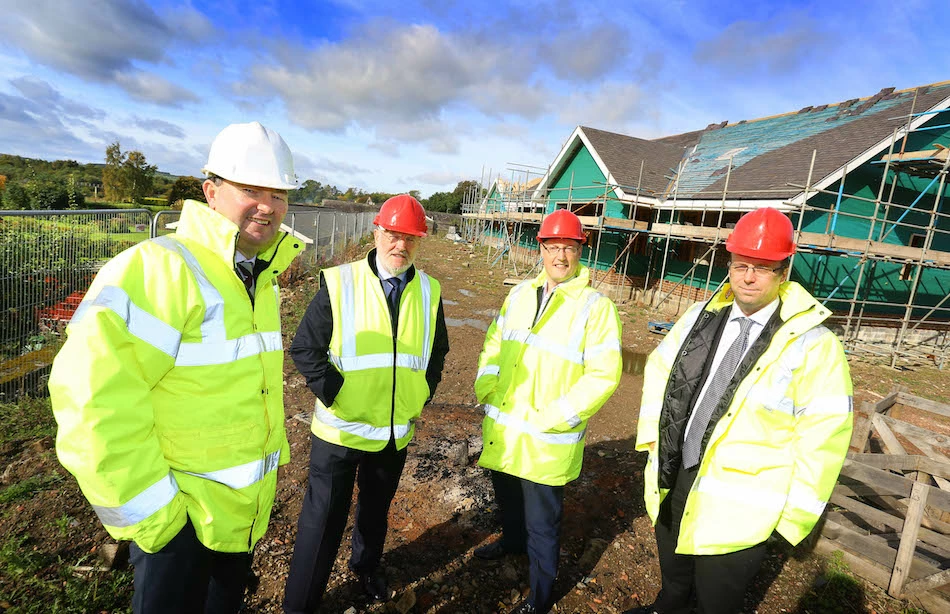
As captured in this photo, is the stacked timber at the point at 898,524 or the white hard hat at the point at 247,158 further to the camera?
the stacked timber at the point at 898,524

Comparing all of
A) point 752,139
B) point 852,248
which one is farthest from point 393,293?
point 752,139

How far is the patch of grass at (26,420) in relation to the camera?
12.5 feet

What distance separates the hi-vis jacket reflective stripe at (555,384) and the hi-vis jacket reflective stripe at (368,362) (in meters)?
0.57

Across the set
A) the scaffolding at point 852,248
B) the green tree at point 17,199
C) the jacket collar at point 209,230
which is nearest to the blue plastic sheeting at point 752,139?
the scaffolding at point 852,248

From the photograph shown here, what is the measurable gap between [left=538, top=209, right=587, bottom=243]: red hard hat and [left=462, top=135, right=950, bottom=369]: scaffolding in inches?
344

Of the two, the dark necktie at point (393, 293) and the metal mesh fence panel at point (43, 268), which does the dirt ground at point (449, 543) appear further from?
the dark necktie at point (393, 293)

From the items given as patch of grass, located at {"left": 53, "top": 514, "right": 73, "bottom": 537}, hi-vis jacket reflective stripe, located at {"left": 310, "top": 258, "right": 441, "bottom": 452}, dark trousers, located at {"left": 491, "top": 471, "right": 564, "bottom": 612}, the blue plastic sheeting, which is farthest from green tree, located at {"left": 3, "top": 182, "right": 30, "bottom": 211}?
the blue plastic sheeting

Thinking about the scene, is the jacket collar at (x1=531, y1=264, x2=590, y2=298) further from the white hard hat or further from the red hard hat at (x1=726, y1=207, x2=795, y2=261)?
the white hard hat

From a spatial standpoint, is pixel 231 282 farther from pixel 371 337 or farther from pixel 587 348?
pixel 587 348

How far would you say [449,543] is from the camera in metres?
3.24

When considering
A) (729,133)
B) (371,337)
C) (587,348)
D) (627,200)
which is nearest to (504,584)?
(587,348)

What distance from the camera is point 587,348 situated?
2607 millimetres

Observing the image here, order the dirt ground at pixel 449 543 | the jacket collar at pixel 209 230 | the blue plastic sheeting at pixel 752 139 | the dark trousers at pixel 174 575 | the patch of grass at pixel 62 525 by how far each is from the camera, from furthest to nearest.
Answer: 1. the blue plastic sheeting at pixel 752 139
2. the patch of grass at pixel 62 525
3. the dirt ground at pixel 449 543
4. the jacket collar at pixel 209 230
5. the dark trousers at pixel 174 575

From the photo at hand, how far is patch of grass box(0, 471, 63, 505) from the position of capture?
3.07 meters
